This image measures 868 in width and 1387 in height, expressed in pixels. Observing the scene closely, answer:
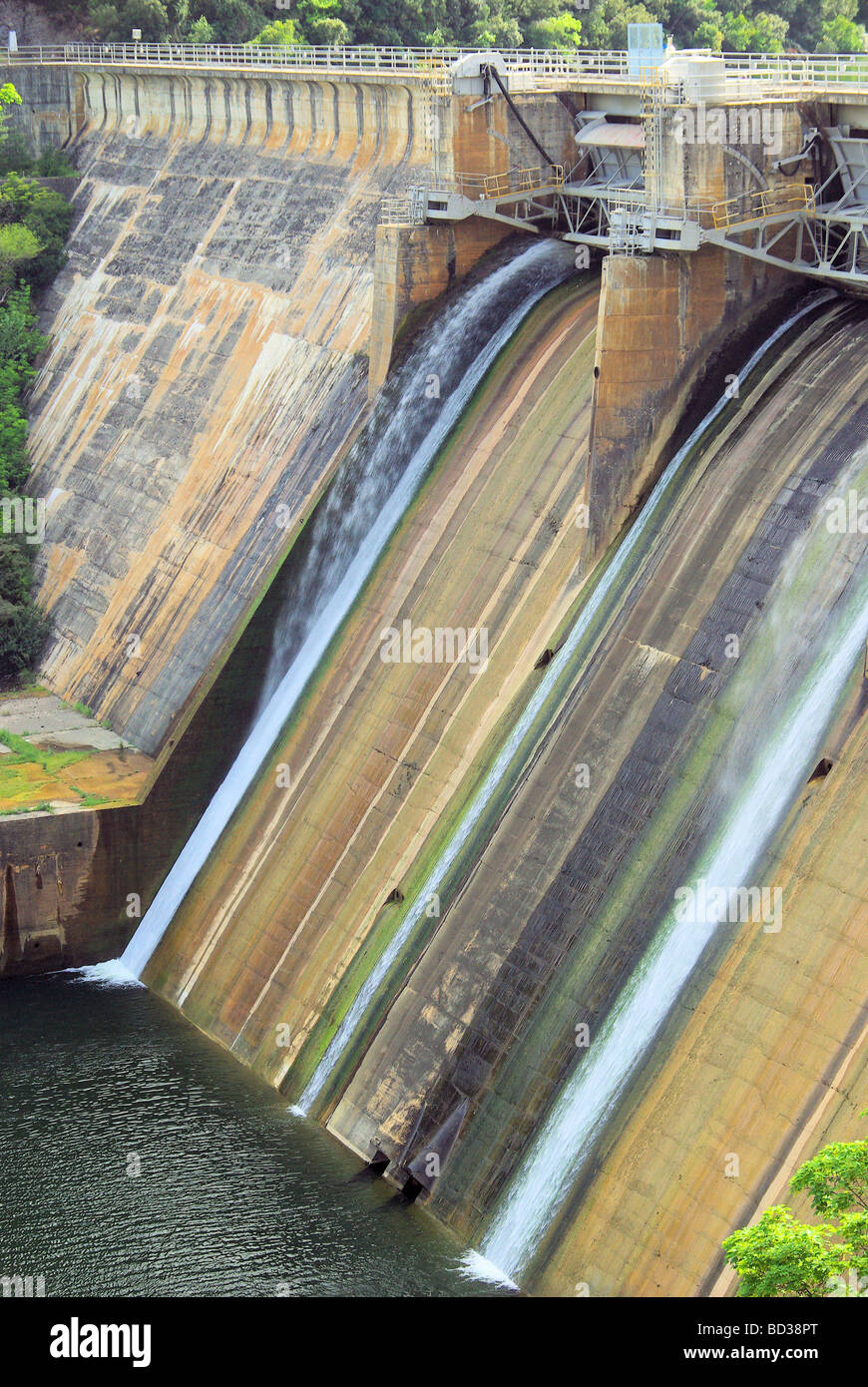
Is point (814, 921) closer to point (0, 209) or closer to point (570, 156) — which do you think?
point (570, 156)

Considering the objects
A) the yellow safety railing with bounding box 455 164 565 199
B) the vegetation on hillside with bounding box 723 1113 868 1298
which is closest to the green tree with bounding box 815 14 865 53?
the yellow safety railing with bounding box 455 164 565 199

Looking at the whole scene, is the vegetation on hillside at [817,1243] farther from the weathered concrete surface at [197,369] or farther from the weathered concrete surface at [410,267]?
the weathered concrete surface at [410,267]

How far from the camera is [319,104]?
4838 centimetres

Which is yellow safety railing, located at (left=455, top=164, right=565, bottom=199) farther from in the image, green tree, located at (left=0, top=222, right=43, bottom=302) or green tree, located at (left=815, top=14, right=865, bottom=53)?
green tree, located at (left=815, top=14, right=865, bottom=53)

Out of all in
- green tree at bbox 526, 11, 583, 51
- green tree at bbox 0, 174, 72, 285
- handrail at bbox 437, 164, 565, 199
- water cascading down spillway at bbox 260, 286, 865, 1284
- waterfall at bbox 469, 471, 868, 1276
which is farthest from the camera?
green tree at bbox 526, 11, 583, 51

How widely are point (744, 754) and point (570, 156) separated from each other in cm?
1801

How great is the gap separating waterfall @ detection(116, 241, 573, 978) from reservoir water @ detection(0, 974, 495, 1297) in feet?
13.2

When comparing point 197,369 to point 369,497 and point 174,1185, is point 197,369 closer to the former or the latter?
point 369,497

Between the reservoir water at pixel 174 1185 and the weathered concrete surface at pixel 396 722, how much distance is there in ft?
5.06

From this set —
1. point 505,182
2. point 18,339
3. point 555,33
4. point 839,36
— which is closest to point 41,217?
point 18,339

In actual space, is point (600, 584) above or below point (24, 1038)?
above

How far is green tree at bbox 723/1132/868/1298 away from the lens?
1888 centimetres

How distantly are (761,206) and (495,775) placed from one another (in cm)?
1138
